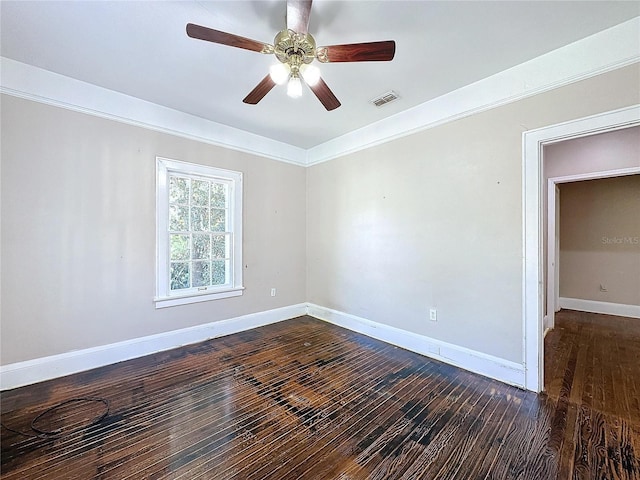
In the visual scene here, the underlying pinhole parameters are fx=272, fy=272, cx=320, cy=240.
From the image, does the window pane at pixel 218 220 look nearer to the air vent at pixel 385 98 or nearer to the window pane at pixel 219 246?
the window pane at pixel 219 246

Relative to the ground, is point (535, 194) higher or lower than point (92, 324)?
higher

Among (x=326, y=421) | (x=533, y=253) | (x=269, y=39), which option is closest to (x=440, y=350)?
(x=533, y=253)

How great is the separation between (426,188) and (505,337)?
169cm

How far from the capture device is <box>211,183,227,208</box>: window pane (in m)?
3.71

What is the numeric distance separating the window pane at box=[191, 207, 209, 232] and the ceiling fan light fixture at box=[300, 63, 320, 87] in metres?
2.32

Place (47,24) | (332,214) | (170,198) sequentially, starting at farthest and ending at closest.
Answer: (332,214) < (170,198) < (47,24)

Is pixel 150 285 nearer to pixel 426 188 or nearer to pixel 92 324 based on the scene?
pixel 92 324

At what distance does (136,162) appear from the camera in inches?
120

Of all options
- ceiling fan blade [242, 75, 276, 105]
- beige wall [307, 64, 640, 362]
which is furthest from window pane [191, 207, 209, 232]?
beige wall [307, 64, 640, 362]

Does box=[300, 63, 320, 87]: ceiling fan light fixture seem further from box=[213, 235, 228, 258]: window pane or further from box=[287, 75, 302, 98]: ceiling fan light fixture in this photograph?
box=[213, 235, 228, 258]: window pane

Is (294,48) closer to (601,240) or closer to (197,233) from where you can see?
(197,233)


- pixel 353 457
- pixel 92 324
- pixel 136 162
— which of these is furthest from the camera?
pixel 136 162

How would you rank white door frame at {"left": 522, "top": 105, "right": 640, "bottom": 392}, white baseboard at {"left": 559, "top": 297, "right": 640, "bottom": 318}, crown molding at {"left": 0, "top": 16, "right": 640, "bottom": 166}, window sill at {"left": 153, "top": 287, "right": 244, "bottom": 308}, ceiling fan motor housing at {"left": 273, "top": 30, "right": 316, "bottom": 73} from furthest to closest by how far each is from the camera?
Answer: 1. white baseboard at {"left": 559, "top": 297, "right": 640, "bottom": 318}
2. window sill at {"left": 153, "top": 287, "right": 244, "bottom": 308}
3. white door frame at {"left": 522, "top": 105, "right": 640, "bottom": 392}
4. crown molding at {"left": 0, "top": 16, "right": 640, "bottom": 166}
5. ceiling fan motor housing at {"left": 273, "top": 30, "right": 316, "bottom": 73}

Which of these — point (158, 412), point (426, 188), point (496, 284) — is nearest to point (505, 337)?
point (496, 284)
